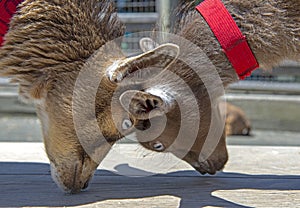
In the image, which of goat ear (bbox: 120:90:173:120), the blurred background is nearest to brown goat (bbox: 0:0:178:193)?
goat ear (bbox: 120:90:173:120)

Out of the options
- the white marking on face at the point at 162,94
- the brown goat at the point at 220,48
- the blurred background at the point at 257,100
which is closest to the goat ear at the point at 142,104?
the white marking on face at the point at 162,94

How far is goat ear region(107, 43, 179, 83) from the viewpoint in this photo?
2.26m

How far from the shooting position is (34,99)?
2.65 metres

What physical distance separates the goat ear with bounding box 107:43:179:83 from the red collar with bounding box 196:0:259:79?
0.26m

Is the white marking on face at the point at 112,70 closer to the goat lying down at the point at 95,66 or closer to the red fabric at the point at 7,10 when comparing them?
the goat lying down at the point at 95,66

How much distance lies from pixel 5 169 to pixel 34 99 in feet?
1.77

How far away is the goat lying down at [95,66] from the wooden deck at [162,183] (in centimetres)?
15

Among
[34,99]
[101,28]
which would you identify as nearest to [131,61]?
[101,28]

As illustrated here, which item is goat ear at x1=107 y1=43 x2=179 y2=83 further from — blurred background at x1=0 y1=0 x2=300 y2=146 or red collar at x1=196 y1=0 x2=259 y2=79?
blurred background at x1=0 y1=0 x2=300 y2=146

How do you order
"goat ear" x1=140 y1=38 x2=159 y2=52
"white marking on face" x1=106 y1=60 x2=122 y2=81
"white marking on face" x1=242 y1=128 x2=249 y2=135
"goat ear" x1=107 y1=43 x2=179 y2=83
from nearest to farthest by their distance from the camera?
"goat ear" x1=107 y1=43 x2=179 y2=83 → "white marking on face" x1=106 y1=60 x2=122 y2=81 → "goat ear" x1=140 y1=38 x2=159 y2=52 → "white marking on face" x1=242 y1=128 x2=249 y2=135

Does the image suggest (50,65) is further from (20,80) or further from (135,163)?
(135,163)

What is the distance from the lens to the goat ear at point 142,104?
2.34m

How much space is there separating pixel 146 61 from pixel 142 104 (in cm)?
18

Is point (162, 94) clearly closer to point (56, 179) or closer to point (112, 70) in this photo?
point (112, 70)
